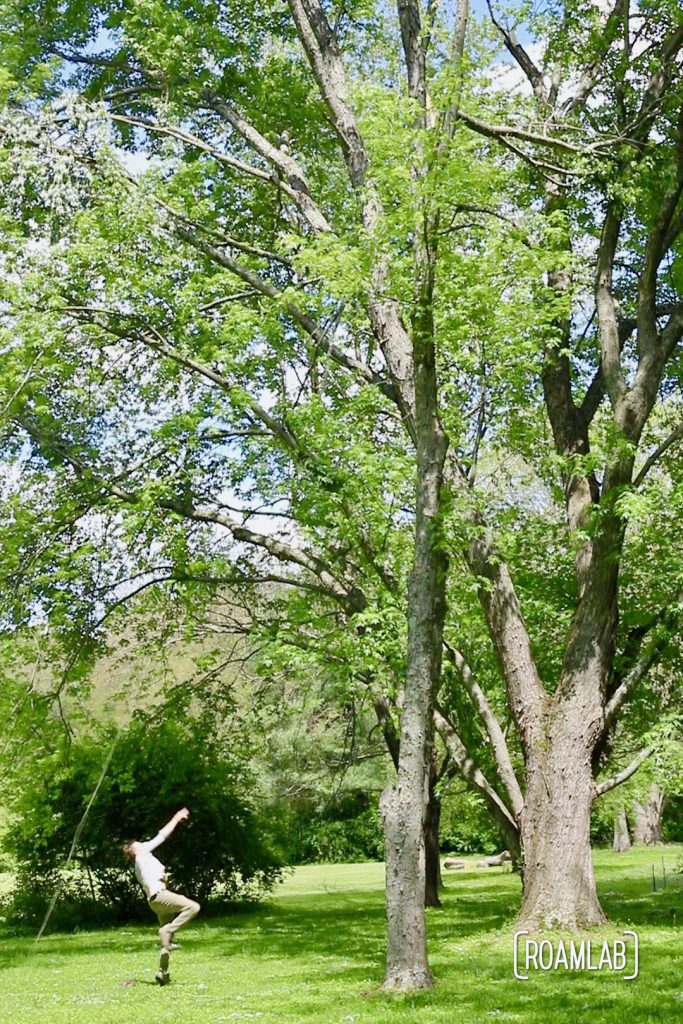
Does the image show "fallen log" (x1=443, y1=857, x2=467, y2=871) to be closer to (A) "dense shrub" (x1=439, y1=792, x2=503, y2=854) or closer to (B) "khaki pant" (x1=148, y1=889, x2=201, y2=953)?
(A) "dense shrub" (x1=439, y1=792, x2=503, y2=854)

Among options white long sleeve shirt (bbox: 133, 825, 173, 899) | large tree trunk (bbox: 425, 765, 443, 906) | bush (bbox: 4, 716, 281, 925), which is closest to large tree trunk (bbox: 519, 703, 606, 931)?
white long sleeve shirt (bbox: 133, 825, 173, 899)

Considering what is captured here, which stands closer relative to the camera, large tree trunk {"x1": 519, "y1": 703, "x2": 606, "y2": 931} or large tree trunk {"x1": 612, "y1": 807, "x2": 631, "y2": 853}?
large tree trunk {"x1": 519, "y1": 703, "x2": 606, "y2": 931}

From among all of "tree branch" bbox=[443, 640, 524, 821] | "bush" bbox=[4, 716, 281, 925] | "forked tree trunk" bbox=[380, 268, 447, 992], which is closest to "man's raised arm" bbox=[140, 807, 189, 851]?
"forked tree trunk" bbox=[380, 268, 447, 992]

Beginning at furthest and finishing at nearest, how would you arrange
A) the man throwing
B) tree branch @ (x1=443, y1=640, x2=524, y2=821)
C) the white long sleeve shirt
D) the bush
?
the bush → tree branch @ (x1=443, y1=640, x2=524, y2=821) → the white long sleeve shirt → the man throwing

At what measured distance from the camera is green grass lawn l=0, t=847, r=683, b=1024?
9.34 m

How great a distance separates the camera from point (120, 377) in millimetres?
16688

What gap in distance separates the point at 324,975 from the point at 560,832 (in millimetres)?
3629

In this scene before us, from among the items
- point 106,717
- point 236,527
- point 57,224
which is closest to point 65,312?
point 57,224

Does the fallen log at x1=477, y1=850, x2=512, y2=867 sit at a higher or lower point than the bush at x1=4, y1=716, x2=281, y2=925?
lower

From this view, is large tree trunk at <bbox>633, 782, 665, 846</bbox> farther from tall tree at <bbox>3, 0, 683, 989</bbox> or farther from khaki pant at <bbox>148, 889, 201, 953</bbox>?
khaki pant at <bbox>148, 889, 201, 953</bbox>

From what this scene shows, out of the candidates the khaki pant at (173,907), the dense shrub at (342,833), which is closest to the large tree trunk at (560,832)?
the khaki pant at (173,907)

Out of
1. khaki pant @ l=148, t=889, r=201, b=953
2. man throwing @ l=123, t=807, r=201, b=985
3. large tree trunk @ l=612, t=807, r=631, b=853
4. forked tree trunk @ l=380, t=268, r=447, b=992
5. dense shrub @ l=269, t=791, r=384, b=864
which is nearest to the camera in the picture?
forked tree trunk @ l=380, t=268, r=447, b=992

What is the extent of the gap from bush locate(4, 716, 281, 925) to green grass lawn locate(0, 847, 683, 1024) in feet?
5.17

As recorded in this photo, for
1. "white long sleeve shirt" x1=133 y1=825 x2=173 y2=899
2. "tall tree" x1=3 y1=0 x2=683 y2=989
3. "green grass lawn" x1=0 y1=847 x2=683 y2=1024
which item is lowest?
"green grass lawn" x1=0 y1=847 x2=683 y2=1024
